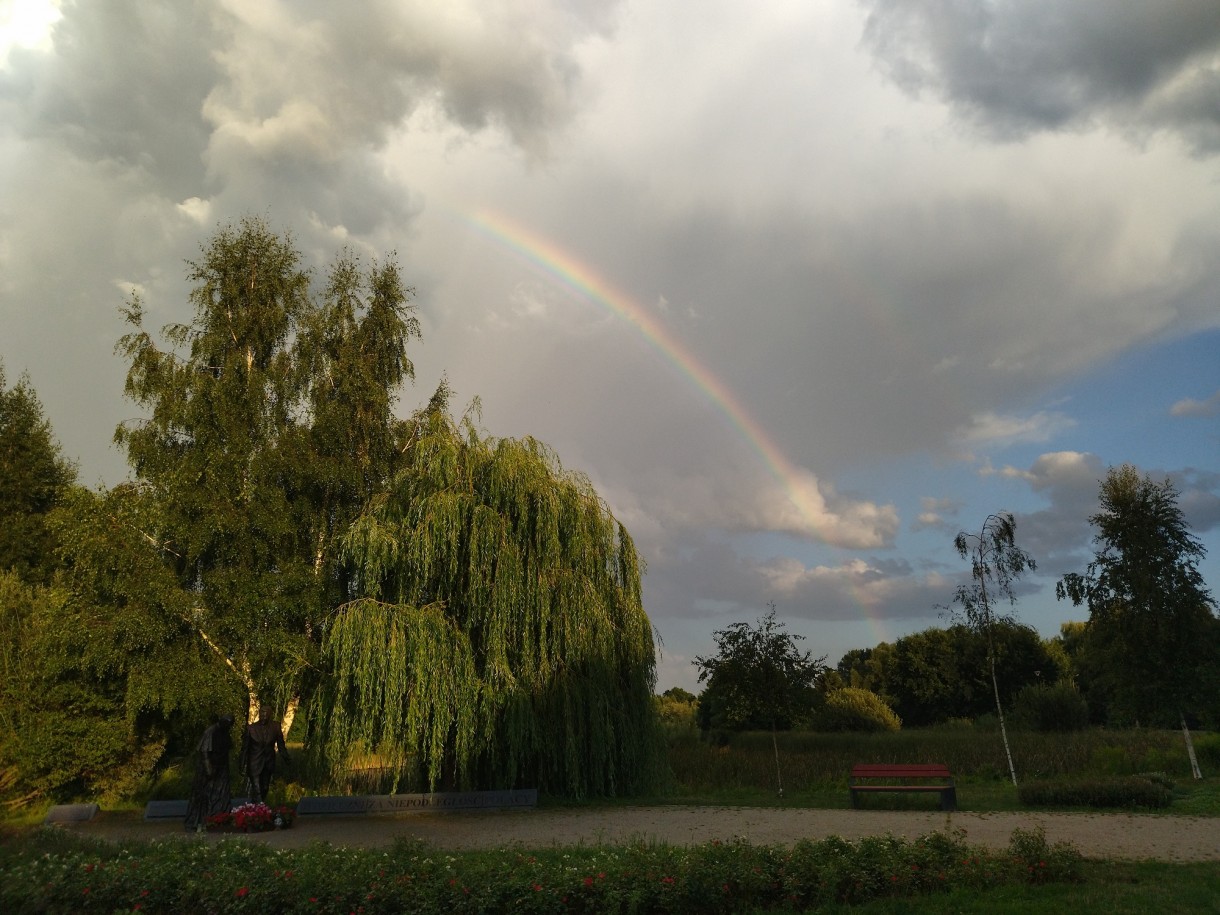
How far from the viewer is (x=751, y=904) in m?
7.45

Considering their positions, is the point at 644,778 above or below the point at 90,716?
below

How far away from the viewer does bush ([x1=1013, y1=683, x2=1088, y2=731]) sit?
107 feet

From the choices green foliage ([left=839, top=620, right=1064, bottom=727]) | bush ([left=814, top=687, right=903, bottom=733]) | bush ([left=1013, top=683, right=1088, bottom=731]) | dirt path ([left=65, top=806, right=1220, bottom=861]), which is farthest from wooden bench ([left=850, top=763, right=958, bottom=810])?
green foliage ([left=839, top=620, right=1064, bottom=727])

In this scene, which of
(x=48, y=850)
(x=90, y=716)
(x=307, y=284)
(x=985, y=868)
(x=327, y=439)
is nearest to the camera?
(x=985, y=868)

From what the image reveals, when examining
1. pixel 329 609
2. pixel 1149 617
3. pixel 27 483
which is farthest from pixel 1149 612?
pixel 27 483

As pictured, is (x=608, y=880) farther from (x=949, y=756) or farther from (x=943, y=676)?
(x=943, y=676)

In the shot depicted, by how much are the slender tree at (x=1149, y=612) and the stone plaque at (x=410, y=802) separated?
15.0m

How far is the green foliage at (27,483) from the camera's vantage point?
27.7 meters

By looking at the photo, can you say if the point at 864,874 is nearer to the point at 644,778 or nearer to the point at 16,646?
the point at 644,778

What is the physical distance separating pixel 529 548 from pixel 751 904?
11.3 metres

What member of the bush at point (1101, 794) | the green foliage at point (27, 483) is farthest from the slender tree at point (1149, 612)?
the green foliage at point (27, 483)

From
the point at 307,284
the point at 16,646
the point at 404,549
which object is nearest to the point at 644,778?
the point at 404,549

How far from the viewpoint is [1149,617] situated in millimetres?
20344

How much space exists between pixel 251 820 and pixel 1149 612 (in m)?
20.1
